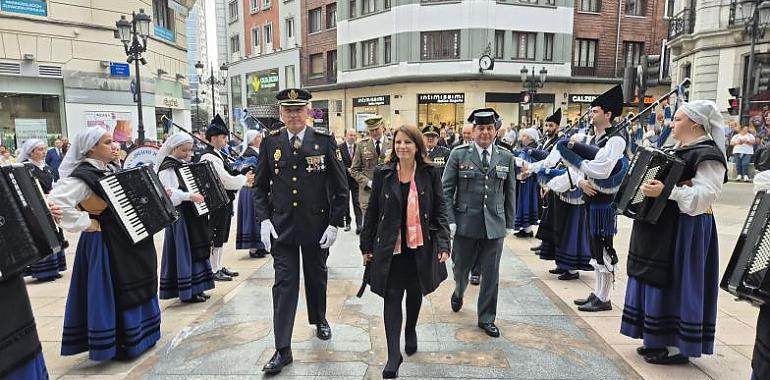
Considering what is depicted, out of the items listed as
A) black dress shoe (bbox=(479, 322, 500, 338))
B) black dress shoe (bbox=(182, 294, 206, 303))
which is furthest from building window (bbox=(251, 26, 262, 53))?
black dress shoe (bbox=(479, 322, 500, 338))

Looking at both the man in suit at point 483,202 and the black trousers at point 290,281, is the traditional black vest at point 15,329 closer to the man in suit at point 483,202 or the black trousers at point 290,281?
the black trousers at point 290,281

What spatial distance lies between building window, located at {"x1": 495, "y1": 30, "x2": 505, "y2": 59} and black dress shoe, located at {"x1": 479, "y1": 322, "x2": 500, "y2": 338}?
25.5 meters

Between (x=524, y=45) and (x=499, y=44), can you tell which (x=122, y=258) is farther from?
(x=524, y=45)

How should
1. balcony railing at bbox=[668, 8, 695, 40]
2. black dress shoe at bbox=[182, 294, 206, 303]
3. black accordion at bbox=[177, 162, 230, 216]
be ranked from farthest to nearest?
balcony railing at bbox=[668, 8, 695, 40] → black dress shoe at bbox=[182, 294, 206, 303] → black accordion at bbox=[177, 162, 230, 216]

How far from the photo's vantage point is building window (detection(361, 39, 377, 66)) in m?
30.0

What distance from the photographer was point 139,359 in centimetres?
398

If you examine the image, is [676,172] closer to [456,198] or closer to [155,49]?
[456,198]

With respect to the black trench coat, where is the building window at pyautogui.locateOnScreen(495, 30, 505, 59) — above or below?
above

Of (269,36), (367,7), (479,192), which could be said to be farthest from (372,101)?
(479,192)

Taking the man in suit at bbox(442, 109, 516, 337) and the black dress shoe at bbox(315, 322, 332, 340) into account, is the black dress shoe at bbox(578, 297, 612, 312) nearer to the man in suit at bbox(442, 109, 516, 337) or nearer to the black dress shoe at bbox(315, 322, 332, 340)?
the man in suit at bbox(442, 109, 516, 337)

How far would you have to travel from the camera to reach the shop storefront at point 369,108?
30.1m

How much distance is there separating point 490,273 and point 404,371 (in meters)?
1.30

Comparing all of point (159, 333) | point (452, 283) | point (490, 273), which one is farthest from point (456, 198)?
point (159, 333)

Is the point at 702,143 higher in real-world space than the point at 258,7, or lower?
lower
